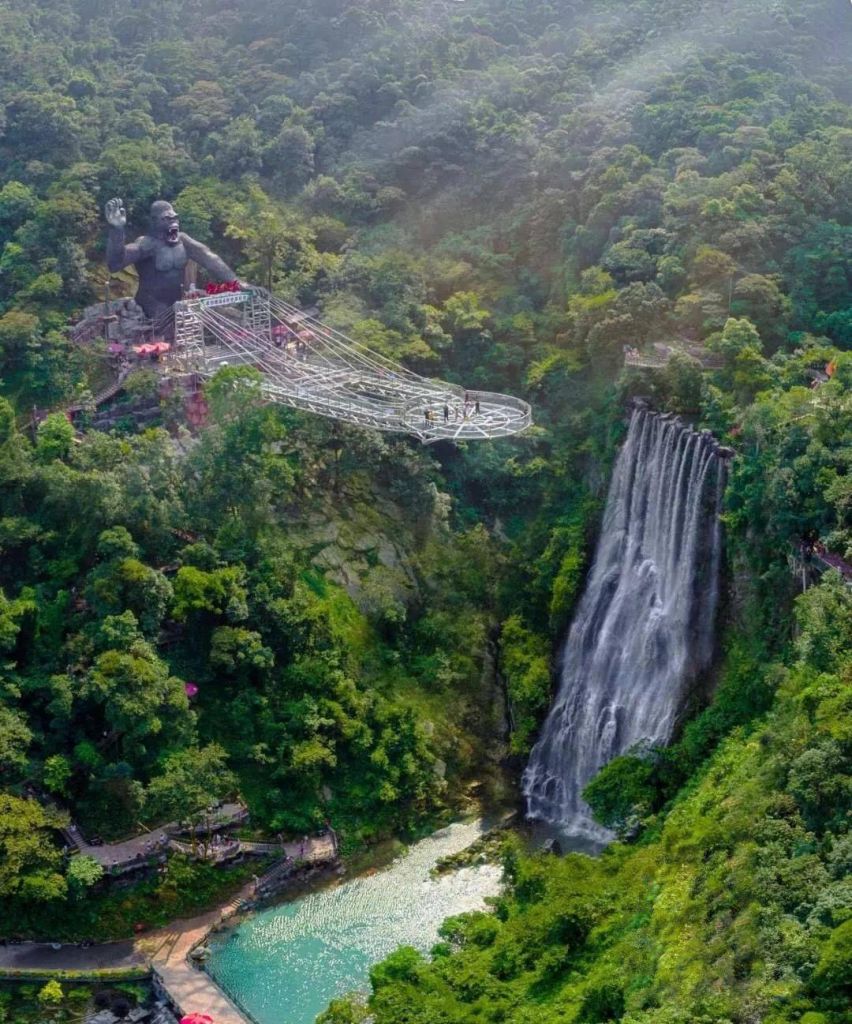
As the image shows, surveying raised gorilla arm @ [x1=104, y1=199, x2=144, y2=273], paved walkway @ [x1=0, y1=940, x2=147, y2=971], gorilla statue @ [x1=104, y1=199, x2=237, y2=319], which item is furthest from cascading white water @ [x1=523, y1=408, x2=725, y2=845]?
raised gorilla arm @ [x1=104, y1=199, x2=144, y2=273]

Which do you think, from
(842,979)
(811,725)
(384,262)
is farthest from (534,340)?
(842,979)

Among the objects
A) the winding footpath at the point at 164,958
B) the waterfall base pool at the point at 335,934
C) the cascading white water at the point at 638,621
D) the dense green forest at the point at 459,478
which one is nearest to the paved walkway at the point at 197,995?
the winding footpath at the point at 164,958

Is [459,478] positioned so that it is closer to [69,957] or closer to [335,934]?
[335,934]

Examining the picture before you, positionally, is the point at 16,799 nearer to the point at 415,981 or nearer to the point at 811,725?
the point at 415,981

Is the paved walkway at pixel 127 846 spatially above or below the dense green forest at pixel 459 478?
below

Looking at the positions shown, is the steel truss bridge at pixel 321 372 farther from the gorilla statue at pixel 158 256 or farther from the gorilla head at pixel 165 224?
the gorilla head at pixel 165 224

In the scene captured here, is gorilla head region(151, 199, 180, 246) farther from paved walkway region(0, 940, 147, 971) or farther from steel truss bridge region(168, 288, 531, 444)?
paved walkway region(0, 940, 147, 971)

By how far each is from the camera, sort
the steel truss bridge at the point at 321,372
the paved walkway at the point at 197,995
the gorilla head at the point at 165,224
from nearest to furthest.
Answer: the paved walkway at the point at 197,995 → the steel truss bridge at the point at 321,372 → the gorilla head at the point at 165,224
